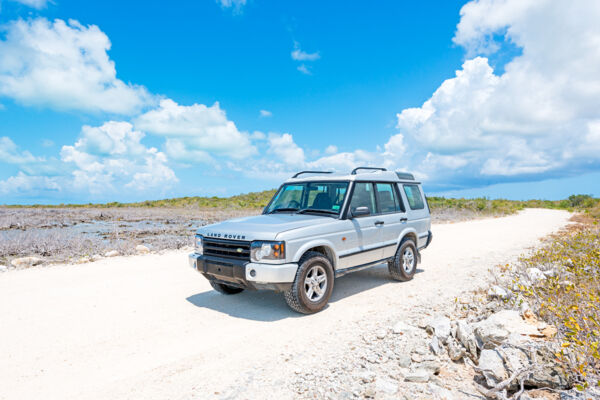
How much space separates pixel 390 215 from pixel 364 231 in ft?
3.23

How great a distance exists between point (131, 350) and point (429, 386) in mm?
3389

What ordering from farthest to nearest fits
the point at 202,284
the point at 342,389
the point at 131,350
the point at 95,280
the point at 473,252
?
the point at 473,252, the point at 95,280, the point at 202,284, the point at 131,350, the point at 342,389

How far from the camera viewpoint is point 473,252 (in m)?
10.6

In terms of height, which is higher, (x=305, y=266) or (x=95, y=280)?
(x=305, y=266)

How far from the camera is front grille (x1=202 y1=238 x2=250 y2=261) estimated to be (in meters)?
5.21

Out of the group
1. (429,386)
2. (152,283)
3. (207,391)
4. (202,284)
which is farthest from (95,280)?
(429,386)

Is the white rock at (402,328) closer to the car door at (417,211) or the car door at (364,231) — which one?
the car door at (364,231)

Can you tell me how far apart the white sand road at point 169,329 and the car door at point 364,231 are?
2.17 ft

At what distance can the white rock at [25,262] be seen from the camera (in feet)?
30.4

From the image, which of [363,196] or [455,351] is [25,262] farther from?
[455,351]

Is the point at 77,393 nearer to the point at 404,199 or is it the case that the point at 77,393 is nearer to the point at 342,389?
the point at 342,389

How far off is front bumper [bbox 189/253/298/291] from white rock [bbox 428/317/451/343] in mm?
1889

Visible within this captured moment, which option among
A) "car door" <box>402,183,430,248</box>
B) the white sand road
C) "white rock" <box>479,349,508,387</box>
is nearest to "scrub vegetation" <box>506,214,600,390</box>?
"white rock" <box>479,349,508,387</box>

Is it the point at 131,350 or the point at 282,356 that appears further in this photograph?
the point at 131,350
